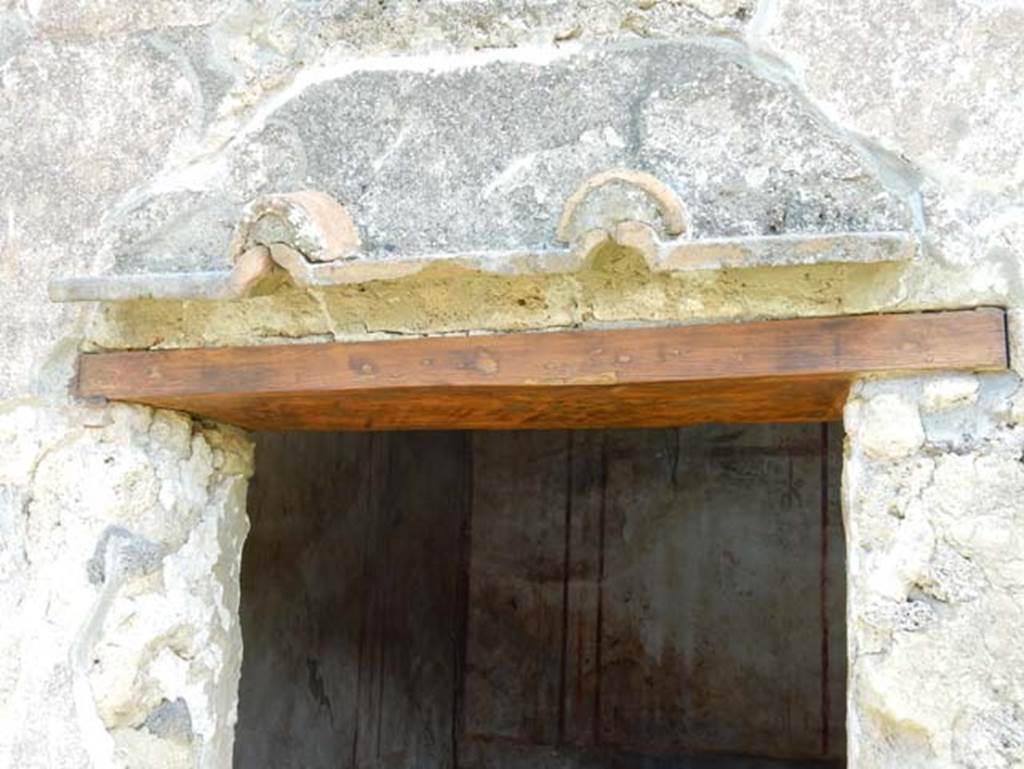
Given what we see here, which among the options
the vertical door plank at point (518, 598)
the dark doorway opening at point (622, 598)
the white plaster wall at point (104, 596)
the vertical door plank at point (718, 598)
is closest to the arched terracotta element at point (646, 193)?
the white plaster wall at point (104, 596)

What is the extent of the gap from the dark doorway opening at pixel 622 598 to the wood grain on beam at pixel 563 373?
239 cm

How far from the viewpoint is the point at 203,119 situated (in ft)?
6.45

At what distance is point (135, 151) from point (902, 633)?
127 cm

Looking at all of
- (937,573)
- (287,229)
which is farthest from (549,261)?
(937,573)

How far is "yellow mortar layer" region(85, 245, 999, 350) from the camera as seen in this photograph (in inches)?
64.6

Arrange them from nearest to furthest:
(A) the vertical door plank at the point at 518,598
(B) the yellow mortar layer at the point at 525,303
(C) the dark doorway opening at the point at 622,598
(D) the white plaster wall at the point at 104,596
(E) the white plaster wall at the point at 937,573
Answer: (E) the white plaster wall at the point at 937,573
(B) the yellow mortar layer at the point at 525,303
(D) the white plaster wall at the point at 104,596
(C) the dark doorway opening at the point at 622,598
(A) the vertical door plank at the point at 518,598

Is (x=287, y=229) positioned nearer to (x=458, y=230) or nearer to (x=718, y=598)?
(x=458, y=230)

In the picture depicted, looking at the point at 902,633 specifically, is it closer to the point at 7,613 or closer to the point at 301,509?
the point at 7,613

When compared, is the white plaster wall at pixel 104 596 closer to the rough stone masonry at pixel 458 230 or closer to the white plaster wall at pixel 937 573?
the rough stone masonry at pixel 458 230

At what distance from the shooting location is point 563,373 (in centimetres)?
174

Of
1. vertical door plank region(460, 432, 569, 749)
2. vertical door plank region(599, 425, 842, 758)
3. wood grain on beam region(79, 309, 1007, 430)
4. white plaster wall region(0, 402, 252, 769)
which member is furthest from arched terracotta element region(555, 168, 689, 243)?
vertical door plank region(460, 432, 569, 749)

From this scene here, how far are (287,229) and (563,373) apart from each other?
394 mm

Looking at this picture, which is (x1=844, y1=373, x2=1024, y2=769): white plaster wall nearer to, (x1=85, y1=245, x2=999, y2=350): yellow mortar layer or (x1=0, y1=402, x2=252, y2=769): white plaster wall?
(x1=85, y1=245, x2=999, y2=350): yellow mortar layer

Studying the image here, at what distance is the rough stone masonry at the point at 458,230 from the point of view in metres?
A: 1.59
